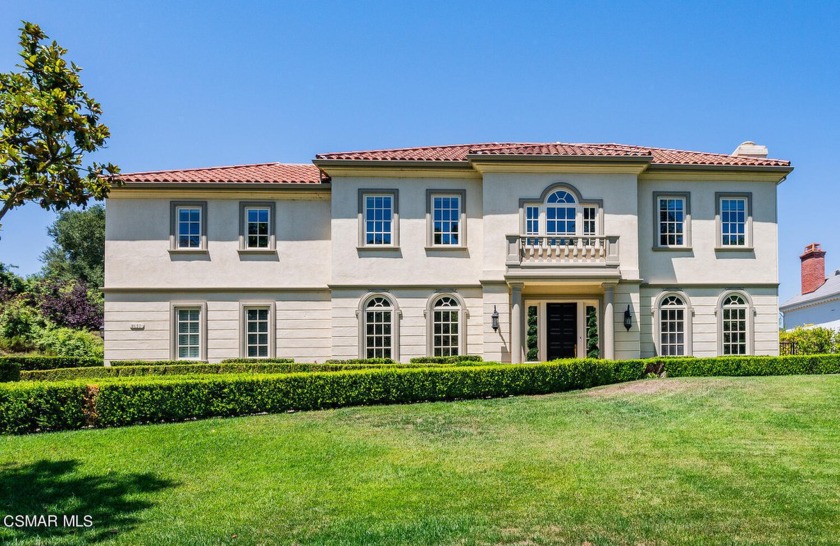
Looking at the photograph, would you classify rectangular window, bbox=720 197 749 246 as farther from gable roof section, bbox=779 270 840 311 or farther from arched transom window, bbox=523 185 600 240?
gable roof section, bbox=779 270 840 311

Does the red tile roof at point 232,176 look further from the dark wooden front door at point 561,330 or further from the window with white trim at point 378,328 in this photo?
the dark wooden front door at point 561,330

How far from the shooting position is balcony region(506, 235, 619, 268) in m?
17.9

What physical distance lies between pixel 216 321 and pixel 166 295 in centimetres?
180

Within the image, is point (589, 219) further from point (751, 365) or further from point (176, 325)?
point (176, 325)

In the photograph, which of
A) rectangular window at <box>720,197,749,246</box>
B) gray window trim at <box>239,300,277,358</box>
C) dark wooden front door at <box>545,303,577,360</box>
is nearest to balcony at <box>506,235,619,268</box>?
dark wooden front door at <box>545,303,577,360</box>

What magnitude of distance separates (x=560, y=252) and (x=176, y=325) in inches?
488

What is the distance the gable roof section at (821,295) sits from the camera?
109 feet

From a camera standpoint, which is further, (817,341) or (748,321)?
(817,341)

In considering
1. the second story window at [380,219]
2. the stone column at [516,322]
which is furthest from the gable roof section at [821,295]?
the second story window at [380,219]

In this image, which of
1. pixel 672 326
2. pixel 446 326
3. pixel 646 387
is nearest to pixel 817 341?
pixel 672 326

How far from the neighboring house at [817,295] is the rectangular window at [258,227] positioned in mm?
29631

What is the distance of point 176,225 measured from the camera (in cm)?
1908

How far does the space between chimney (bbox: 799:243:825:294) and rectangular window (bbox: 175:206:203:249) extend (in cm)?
3290

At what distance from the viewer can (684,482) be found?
7250 millimetres
